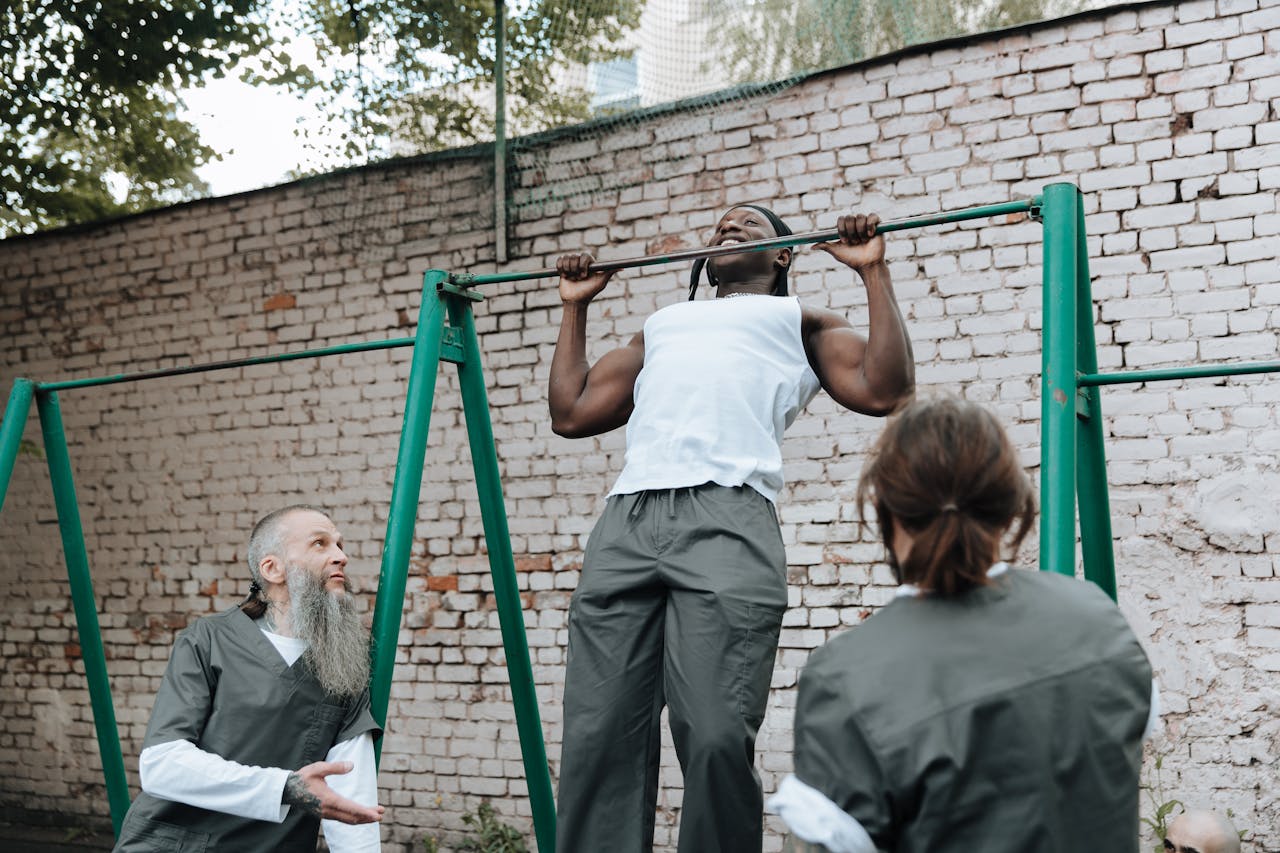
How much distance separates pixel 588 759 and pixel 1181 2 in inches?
128

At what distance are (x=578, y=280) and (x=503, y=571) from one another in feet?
2.61

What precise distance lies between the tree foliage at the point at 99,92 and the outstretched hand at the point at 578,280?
11.6 ft

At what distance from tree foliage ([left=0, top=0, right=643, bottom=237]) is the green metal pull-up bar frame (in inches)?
90.8

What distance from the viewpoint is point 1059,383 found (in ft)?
7.39

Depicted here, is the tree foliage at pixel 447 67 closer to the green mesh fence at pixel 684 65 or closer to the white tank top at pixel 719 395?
the green mesh fence at pixel 684 65

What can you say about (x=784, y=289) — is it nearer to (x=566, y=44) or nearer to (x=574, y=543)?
(x=574, y=543)

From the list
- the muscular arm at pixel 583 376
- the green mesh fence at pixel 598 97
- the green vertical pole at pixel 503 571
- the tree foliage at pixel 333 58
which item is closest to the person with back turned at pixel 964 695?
the muscular arm at pixel 583 376

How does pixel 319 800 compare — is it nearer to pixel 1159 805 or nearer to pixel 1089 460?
pixel 1089 460

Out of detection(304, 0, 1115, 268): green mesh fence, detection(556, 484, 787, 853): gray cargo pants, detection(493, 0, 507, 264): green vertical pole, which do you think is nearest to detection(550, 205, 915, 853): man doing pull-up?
detection(556, 484, 787, 853): gray cargo pants

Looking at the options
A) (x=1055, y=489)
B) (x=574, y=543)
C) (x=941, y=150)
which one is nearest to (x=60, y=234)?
(x=574, y=543)

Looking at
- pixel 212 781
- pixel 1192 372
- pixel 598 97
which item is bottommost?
pixel 212 781

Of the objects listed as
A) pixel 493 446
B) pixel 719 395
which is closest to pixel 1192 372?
pixel 719 395

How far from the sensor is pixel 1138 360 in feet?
13.3

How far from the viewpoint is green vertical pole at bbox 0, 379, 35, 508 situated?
345 cm
